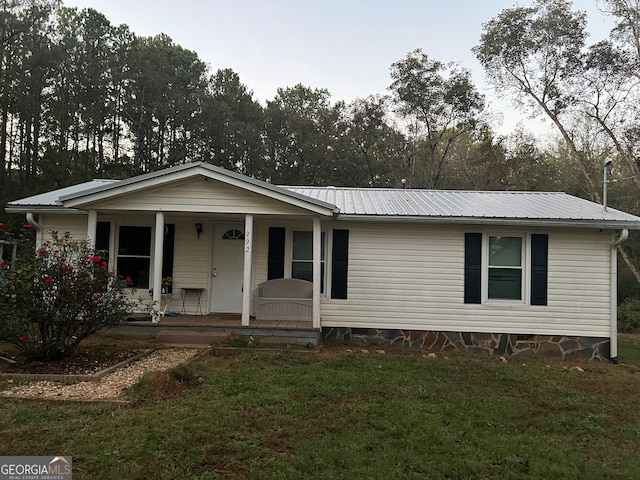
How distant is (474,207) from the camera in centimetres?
917

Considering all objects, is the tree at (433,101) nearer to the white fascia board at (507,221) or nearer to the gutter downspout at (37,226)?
the white fascia board at (507,221)

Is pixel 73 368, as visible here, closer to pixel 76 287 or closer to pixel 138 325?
pixel 76 287

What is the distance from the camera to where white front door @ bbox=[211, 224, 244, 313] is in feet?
30.7

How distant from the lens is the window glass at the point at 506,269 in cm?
845

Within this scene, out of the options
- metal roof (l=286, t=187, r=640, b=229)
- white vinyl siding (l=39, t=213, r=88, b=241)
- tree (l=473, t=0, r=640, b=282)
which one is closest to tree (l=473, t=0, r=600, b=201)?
tree (l=473, t=0, r=640, b=282)

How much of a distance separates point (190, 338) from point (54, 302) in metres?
2.40

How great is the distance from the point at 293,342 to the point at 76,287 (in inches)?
136

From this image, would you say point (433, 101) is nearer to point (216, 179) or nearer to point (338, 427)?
point (216, 179)

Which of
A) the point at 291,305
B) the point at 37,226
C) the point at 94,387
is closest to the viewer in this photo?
the point at 94,387

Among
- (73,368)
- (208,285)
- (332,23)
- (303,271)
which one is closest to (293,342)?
(303,271)

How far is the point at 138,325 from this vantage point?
778 cm

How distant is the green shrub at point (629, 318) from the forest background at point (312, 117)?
8.77 ft

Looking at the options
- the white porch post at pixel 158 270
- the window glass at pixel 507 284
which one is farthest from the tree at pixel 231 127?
the window glass at pixel 507 284

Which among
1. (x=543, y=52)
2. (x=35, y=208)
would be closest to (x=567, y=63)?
(x=543, y=52)
